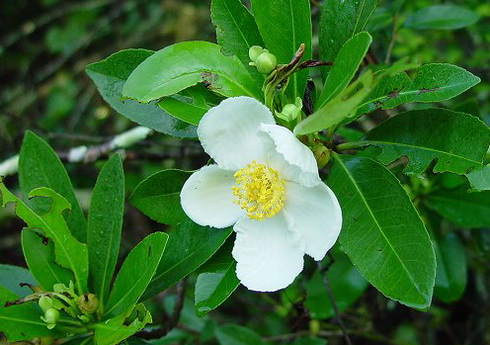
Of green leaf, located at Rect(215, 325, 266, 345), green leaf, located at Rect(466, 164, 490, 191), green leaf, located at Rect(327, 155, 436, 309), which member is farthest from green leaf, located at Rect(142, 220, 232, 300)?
green leaf, located at Rect(215, 325, 266, 345)

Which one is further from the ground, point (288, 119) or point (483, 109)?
point (288, 119)

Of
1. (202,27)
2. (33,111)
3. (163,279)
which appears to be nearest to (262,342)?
(163,279)

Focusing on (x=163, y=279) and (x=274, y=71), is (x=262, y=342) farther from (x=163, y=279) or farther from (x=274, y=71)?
(x=274, y=71)

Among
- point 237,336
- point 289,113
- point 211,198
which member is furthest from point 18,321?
point 237,336

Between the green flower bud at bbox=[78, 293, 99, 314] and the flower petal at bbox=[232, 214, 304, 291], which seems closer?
the flower petal at bbox=[232, 214, 304, 291]

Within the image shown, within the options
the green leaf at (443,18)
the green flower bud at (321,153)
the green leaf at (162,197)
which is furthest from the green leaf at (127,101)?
the green leaf at (443,18)

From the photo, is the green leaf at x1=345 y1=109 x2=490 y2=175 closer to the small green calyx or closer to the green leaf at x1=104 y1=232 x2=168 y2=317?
the small green calyx

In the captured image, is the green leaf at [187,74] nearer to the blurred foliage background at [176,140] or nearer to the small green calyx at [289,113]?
the small green calyx at [289,113]

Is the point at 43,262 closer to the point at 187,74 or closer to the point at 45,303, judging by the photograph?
the point at 45,303
